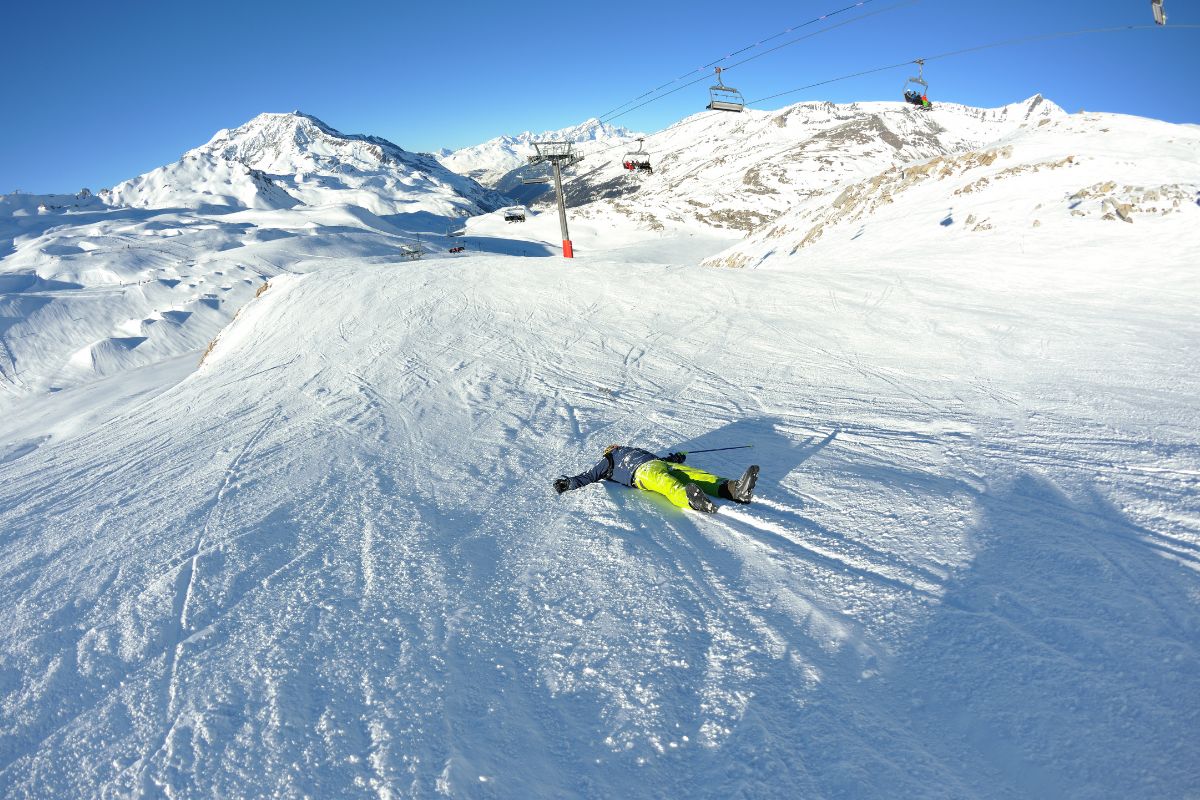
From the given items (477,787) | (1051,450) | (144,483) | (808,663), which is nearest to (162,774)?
(477,787)

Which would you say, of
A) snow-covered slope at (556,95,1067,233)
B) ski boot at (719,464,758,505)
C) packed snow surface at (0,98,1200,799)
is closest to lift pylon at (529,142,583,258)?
snow-covered slope at (556,95,1067,233)

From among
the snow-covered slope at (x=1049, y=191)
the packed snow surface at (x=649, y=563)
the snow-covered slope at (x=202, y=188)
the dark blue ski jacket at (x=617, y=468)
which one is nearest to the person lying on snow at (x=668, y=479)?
the dark blue ski jacket at (x=617, y=468)

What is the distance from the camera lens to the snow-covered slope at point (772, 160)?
228 feet

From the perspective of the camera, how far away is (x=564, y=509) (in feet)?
18.5

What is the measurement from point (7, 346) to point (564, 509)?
34068 mm

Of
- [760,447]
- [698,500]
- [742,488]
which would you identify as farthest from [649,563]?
[760,447]

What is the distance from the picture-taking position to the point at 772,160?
339 feet

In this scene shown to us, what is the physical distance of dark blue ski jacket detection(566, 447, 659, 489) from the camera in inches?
230

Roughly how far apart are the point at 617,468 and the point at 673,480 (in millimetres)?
774

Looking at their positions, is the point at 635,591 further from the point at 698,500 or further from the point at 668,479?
the point at 668,479

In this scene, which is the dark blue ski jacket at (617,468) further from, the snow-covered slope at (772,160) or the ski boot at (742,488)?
the snow-covered slope at (772,160)

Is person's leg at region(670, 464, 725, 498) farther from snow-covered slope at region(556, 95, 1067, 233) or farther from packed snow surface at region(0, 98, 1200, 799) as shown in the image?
snow-covered slope at region(556, 95, 1067, 233)

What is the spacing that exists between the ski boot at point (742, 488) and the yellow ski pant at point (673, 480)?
8 centimetres

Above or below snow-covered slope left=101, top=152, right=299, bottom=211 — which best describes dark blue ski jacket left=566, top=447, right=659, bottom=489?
below
